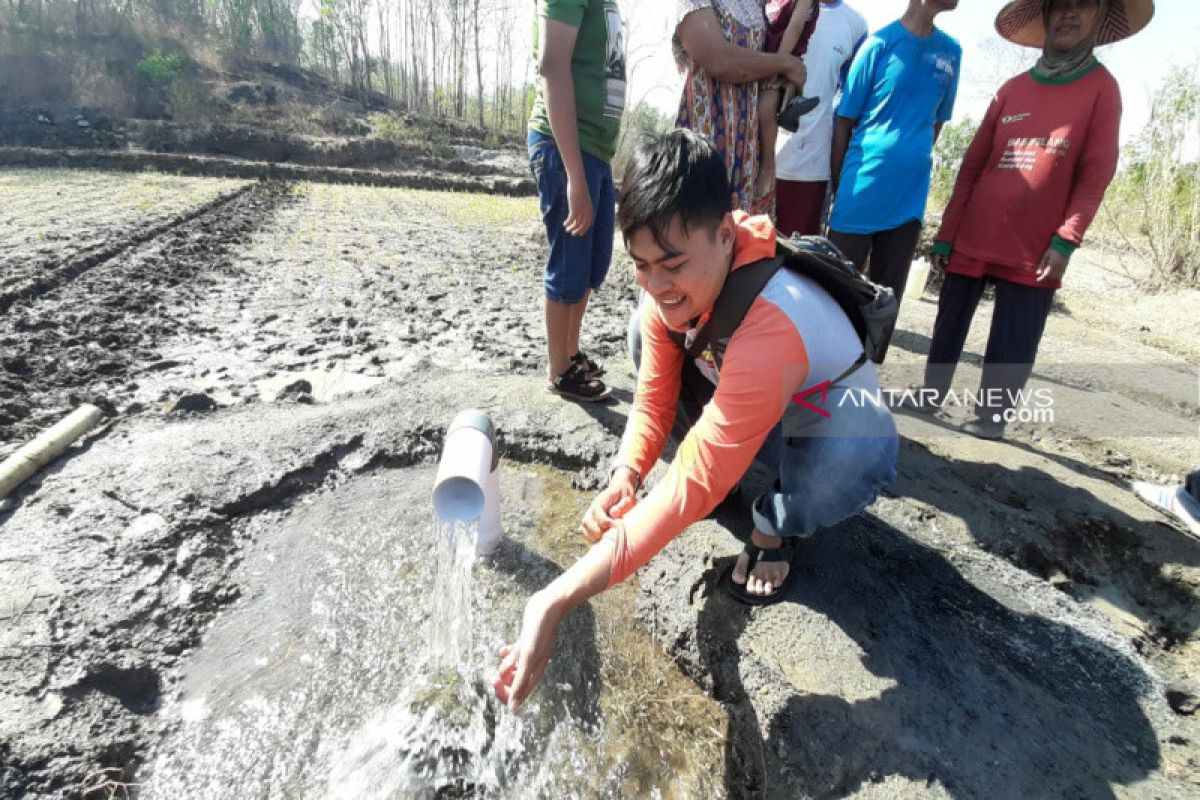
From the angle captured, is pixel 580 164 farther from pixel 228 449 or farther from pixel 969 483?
pixel 969 483

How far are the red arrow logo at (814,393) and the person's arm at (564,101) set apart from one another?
1250 millimetres

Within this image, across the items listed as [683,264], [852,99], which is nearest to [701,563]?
[683,264]

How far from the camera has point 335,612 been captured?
1.90 metres

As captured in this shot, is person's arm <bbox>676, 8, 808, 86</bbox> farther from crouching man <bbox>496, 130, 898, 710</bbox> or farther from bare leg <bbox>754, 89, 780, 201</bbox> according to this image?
crouching man <bbox>496, 130, 898, 710</bbox>

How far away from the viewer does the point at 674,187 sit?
1224 mm

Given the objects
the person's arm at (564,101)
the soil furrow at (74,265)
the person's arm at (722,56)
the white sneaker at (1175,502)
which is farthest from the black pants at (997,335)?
the soil furrow at (74,265)

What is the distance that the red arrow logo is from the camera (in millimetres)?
1588

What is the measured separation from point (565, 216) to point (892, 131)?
143 cm

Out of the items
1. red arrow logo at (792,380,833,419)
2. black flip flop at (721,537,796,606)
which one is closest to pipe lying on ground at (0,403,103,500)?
black flip flop at (721,537,796,606)

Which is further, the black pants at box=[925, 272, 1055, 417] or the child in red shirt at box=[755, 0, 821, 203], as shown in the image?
the black pants at box=[925, 272, 1055, 417]

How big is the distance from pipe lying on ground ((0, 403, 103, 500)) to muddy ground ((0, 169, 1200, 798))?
0.18 feet

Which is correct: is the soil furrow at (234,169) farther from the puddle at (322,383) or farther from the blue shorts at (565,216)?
the blue shorts at (565,216)

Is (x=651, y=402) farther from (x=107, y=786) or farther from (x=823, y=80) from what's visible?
(x=823, y=80)

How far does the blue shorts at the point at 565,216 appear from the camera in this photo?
257cm
